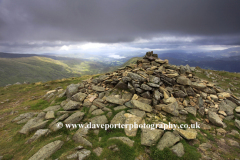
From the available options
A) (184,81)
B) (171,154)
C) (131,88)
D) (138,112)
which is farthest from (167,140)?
(184,81)

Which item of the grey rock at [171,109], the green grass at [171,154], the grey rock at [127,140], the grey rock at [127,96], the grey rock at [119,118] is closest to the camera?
the green grass at [171,154]

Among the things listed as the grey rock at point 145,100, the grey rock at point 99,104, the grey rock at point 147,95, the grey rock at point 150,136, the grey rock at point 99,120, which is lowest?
the grey rock at point 150,136

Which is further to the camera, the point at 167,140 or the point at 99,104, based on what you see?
the point at 99,104

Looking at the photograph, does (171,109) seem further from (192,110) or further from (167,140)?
(167,140)

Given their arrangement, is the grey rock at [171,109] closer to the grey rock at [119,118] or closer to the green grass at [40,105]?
the grey rock at [119,118]

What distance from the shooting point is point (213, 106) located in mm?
14195

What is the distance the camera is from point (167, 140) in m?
9.02

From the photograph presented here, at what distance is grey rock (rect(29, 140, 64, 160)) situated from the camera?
7.89 metres

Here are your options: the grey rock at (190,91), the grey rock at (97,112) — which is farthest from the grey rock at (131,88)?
the grey rock at (190,91)

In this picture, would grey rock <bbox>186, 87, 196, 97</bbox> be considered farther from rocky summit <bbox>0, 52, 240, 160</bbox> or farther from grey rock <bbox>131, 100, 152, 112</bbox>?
grey rock <bbox>131, 100, 152, 112</bbox>

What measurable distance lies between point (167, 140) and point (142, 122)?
296cm

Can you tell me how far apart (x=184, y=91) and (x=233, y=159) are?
29.4 ft

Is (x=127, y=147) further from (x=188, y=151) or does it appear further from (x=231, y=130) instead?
(x=231, y=130)

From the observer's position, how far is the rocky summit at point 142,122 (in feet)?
27.5
